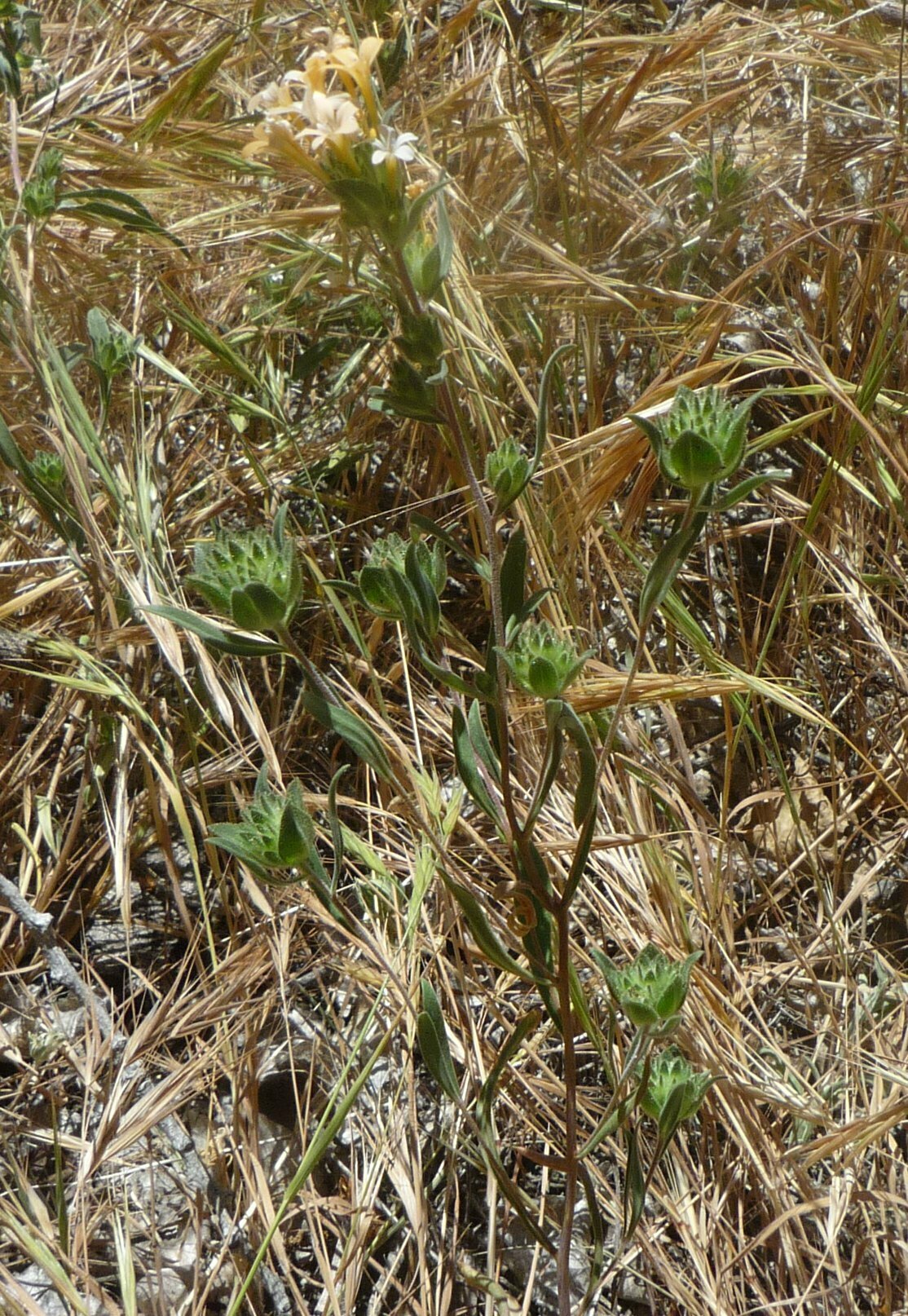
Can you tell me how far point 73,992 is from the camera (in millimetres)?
1278

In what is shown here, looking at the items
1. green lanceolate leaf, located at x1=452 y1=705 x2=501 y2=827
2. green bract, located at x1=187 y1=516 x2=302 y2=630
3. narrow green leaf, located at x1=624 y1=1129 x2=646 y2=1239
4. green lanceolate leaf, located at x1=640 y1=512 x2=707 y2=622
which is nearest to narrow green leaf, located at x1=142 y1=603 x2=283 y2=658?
green bract, located at x1=187 y1=516 x2=302 y2=630

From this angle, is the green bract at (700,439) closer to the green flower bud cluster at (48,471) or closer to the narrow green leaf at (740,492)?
the narrow green leaf at (740,492)

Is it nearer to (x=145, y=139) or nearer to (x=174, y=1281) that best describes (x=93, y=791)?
(x=174, y=1281)

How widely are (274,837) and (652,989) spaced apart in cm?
34

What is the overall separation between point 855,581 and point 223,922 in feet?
2.89

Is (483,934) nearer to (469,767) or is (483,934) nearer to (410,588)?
(469,767)

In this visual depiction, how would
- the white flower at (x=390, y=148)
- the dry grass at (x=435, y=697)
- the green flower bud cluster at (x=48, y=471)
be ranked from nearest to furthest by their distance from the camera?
the white flower at (x=390, y=148) → the dry grass at (x=435, y=697) → the green flower bud cluster at (x=48, y=471)

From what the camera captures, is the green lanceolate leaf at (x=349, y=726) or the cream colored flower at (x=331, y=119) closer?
the cream colored flower at (x=331, y=119)

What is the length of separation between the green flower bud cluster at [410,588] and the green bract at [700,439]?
0.20m

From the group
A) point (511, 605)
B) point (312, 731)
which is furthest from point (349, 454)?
point (511, 605)

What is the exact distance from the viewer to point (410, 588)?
852 millimetres

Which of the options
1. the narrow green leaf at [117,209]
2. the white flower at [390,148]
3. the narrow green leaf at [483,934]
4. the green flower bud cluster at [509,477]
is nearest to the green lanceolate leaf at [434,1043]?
the narrow green leaf at [483,934]

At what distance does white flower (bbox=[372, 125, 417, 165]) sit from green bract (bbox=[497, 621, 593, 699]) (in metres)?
0.35

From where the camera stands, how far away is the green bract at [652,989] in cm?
89
